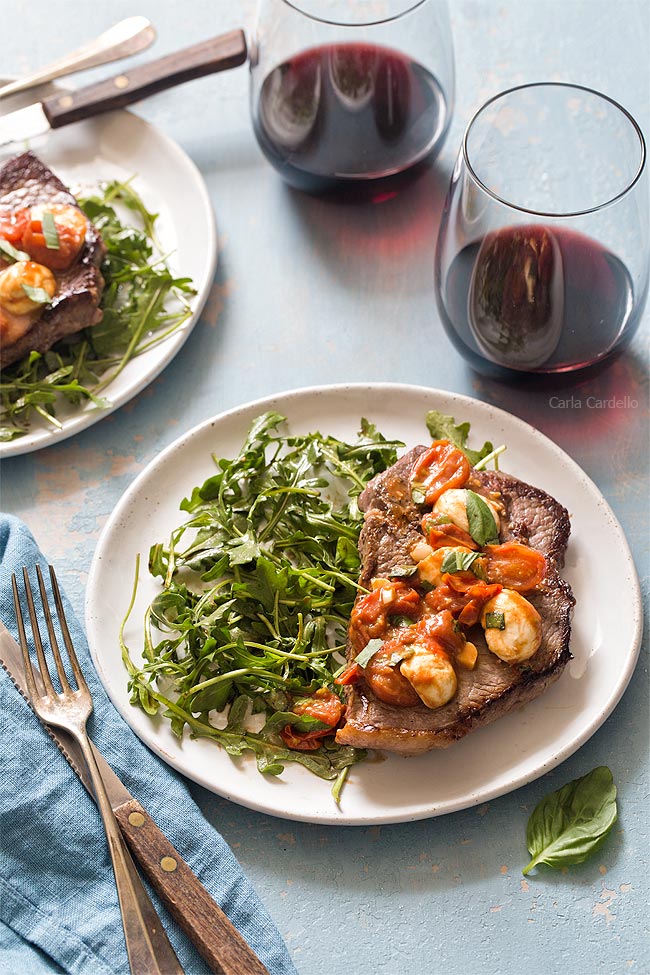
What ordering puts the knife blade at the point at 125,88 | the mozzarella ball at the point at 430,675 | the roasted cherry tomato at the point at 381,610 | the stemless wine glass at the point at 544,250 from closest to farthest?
1. the mozzarella ball at the point at 430,675
2. the roasted cherry tomato at the point at 381,610
3. the stemless wine glass at the point at 544,250
4. the knife blade at the point at 125,88

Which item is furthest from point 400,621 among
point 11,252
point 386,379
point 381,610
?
point 11,252

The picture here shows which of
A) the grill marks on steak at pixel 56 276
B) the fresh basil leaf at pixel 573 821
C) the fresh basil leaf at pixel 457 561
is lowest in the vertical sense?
the fresh basil leaf at pixel 573 821

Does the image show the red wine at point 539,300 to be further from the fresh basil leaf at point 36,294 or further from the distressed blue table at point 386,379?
the fresh basil leaf at point 36,294

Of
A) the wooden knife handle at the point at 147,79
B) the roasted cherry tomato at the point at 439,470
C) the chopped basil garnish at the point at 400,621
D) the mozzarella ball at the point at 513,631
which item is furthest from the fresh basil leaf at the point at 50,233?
the mozzarella ball at the point at 513,631

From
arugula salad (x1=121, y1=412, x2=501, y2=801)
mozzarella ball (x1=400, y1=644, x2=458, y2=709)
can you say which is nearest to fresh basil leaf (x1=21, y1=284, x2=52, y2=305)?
arugula salad (x1=121, y1=412, x2=501, y2=801)

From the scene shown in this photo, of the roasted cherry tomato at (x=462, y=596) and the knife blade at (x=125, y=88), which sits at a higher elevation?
the knife blade at (x=125, y=88)

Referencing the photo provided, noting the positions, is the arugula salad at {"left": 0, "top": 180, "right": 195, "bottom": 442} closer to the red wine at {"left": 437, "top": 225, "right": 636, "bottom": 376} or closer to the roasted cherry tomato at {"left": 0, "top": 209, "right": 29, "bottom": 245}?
the roasted cherry tomato at {"left": 0, "top": 209, "right": 29, "bottom": 245}
